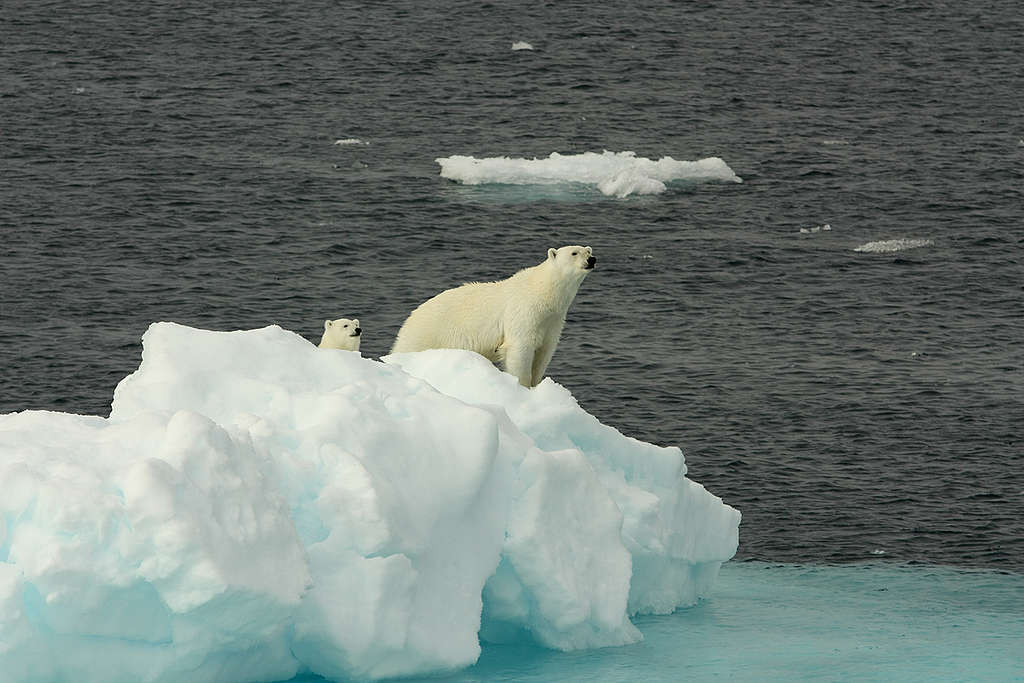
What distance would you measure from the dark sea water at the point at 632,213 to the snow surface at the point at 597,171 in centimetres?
30

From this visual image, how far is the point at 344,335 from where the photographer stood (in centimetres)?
1612

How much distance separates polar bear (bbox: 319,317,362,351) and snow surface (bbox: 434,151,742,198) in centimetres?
2146

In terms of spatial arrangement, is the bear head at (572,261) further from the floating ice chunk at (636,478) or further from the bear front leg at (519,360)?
the floating ice chunk at (636,478)

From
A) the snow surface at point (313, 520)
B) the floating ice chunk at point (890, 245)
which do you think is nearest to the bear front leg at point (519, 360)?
the snow surface at point (313, 520)

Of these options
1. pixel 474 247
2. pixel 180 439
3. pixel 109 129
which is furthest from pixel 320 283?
pixel 180 439

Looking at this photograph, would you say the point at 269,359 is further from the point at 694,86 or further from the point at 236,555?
the point at 694,86

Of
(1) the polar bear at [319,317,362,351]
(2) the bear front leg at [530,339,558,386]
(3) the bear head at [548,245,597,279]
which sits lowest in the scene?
(2) the bear front leg at [530,339,558,386]

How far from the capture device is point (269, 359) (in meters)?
14.0

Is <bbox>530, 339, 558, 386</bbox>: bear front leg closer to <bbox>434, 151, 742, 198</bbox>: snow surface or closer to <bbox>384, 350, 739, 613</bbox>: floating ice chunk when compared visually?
<bbox>384, 350, 739, 613</bbox>: floating ice chunk

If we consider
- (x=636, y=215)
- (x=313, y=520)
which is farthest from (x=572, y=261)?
(x=636, y=215)

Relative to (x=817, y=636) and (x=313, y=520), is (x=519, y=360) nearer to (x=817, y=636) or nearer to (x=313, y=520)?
(x=817, y=636)

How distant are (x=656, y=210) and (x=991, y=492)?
15506 mm

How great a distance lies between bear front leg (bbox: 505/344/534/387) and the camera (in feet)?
52.8

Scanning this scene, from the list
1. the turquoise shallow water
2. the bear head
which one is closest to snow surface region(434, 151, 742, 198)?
the turquoise shallow water
